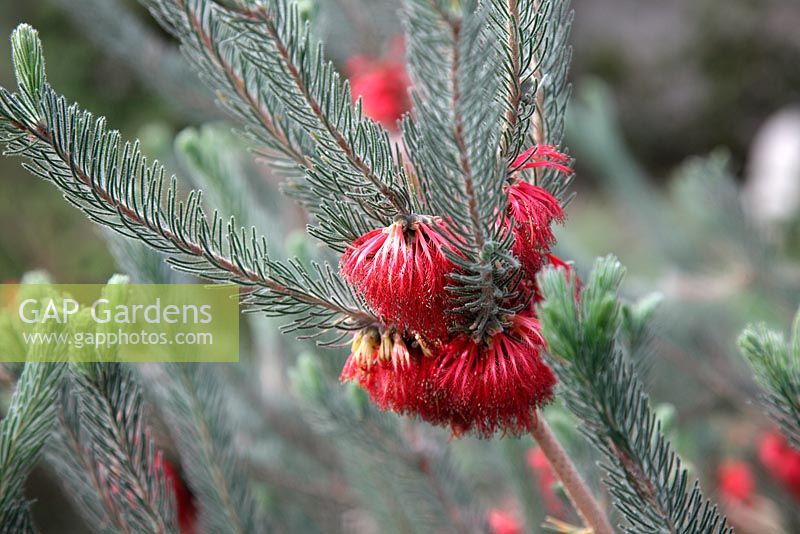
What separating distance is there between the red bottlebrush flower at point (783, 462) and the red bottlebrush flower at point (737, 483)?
14cm

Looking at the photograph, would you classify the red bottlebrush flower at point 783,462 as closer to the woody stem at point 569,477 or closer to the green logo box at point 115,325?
the woody stem at point 569,477

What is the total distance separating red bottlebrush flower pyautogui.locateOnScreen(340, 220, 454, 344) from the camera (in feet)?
1.57

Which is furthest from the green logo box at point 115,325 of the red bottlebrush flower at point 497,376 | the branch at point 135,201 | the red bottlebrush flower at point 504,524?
the red bottlebrush flower at point 504,524

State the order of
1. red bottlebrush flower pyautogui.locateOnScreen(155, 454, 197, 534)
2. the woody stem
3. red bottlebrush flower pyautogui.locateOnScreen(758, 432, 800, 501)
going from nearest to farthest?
the woody stem, red bottlebrush flower pyautogui.locateOnScreen(155, 454, 197, 534), red bottlebrush flower pyautogui.locateOnScreen(758, 432, 800, 501)

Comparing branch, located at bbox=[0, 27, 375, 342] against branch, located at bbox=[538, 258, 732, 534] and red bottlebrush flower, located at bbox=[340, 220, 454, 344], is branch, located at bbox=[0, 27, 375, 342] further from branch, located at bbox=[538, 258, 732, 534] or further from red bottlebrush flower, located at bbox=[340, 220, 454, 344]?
branch, located at bbox=[538, 258, 732, 534]

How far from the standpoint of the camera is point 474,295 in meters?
0.49

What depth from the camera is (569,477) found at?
0.58m

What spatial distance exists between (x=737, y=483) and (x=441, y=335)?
1.17 m

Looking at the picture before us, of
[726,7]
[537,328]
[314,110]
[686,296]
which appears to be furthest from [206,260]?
[726,7]

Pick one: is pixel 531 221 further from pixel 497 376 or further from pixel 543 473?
pixel 543 473

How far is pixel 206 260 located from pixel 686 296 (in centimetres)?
153

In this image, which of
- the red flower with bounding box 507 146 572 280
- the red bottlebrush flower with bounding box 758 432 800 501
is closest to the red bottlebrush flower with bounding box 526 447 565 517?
the red bottlebrush flower with bounding box 758 432 800 501

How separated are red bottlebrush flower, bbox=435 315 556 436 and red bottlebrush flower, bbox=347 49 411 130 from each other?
35.0 inches

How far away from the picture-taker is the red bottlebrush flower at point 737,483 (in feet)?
4.69
